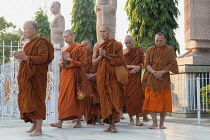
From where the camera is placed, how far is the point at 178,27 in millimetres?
24531

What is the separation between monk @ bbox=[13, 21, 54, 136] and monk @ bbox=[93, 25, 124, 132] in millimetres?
893

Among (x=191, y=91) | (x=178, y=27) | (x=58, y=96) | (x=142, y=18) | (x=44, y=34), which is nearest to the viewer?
(x=58, y=96)

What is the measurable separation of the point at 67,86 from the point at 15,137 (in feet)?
5.33

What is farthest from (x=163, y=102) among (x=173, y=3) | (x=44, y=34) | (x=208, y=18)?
(x=44, y=34)

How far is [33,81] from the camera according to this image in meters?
5.75

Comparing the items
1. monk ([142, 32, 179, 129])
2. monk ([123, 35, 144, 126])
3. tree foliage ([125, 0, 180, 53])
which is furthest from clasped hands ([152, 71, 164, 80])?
tree foliage ([125, 0, 180, 53])

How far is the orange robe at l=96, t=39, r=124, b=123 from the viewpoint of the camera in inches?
241

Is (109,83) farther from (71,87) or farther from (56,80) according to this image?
(56,80)

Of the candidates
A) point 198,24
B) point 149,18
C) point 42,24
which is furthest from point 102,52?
point 42,24

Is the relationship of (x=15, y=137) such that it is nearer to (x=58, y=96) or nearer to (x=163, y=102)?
(x=58, y=96)

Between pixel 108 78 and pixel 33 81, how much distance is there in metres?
1.24

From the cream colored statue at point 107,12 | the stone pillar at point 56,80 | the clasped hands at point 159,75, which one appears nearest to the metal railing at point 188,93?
the clasped hands at point 159,75

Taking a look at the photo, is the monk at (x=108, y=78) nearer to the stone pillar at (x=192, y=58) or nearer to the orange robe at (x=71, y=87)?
the orange robe at (x=71, y=87)


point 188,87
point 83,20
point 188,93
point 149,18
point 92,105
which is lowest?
point 92,105
